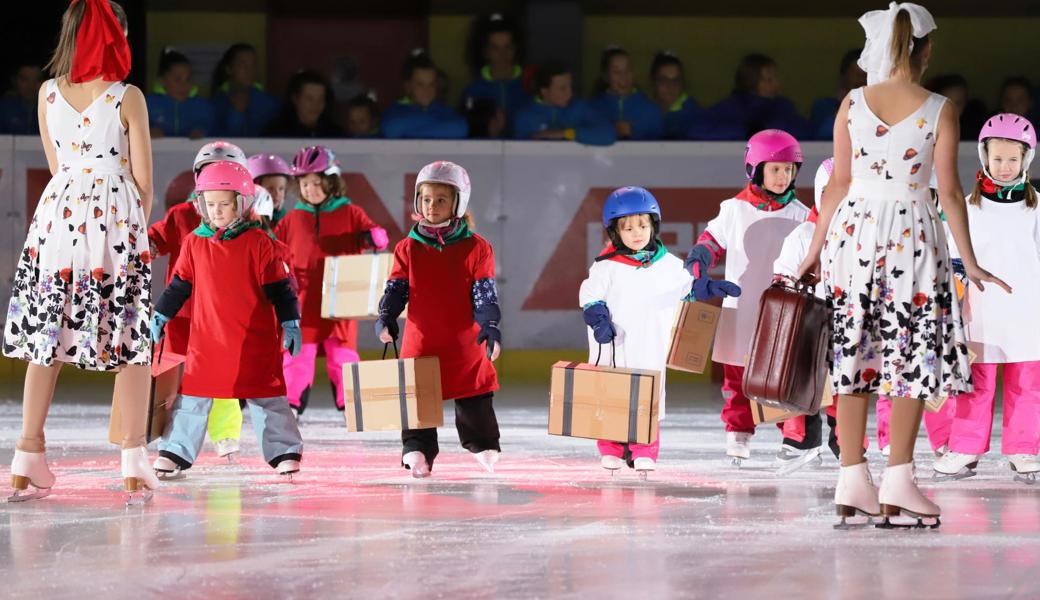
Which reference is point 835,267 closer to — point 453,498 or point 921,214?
point 921,214

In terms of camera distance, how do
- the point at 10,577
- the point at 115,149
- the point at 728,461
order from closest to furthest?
the point at 10,577, the point at 115,149, the point at 728,461

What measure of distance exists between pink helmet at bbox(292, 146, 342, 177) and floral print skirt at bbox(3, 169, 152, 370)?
3285mm

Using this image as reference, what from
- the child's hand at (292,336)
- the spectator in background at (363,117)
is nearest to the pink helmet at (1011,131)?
the child's hand at (292,336)

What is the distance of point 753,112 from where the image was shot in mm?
12523

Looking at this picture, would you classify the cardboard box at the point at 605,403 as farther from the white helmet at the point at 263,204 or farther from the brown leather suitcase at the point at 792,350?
the white helmet at the point at 263,204

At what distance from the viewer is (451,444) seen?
791 cm

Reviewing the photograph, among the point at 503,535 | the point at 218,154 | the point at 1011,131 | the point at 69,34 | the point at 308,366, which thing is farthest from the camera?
the point at 308,366

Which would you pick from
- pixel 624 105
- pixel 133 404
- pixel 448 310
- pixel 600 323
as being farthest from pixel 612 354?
pixel 624 105

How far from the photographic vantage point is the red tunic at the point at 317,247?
906 cm

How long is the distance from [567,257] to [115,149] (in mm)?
6655

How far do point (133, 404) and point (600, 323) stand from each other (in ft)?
6.89

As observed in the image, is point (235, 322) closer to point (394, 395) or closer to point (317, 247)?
point (394, 395)

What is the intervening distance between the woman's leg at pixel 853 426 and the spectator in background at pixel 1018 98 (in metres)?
8.28

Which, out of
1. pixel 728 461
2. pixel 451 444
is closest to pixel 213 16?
pixel 451 444
